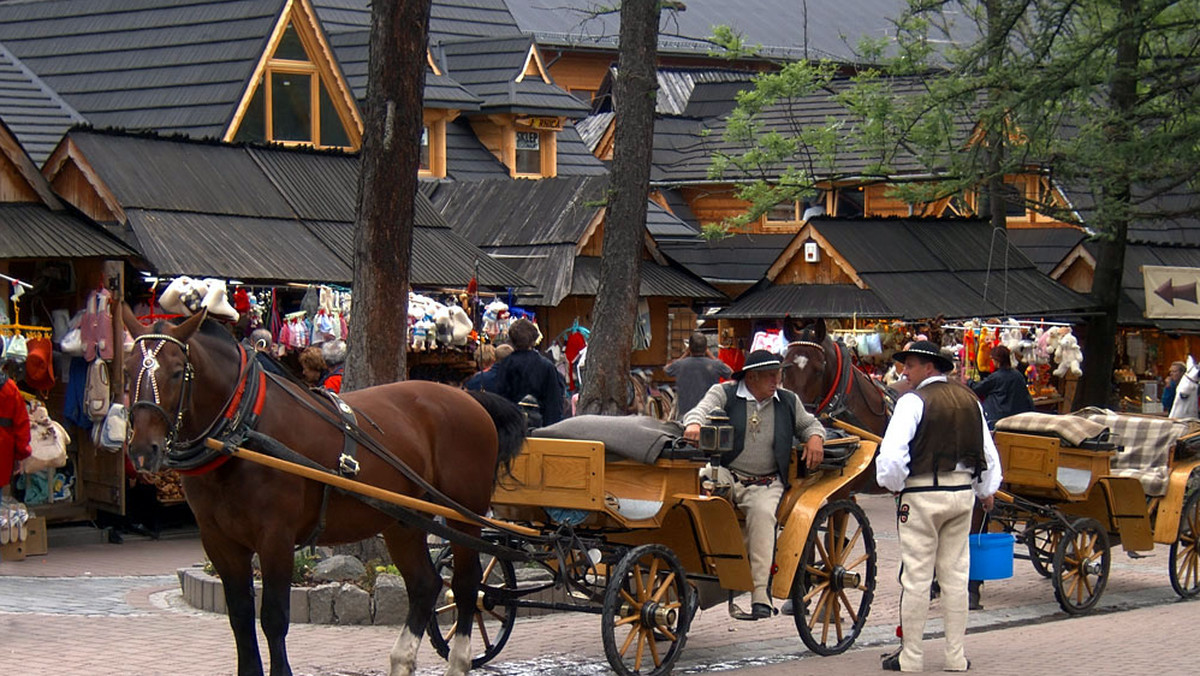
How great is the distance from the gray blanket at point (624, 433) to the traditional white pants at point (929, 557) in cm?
158

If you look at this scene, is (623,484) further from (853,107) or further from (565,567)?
(853,107)

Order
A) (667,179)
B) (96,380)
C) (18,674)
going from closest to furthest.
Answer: (18,674) → (96,380) → (667,179)

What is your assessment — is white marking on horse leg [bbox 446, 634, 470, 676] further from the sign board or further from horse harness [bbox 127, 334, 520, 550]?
the sign board

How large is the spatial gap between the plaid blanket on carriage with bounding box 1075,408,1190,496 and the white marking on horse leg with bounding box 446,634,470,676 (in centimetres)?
663

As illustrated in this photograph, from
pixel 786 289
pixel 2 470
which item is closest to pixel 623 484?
pixel 2 470

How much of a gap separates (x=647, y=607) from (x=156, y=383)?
330 centimetres

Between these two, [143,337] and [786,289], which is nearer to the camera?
[143,337]

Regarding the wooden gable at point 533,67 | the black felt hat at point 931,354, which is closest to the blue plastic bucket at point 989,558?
the black felt hat at point 931,354

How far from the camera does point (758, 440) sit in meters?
10.4

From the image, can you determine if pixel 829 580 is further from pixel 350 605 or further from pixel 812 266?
pixel 812 266

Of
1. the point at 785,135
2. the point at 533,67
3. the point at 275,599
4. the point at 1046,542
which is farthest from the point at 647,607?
the point at 785,135

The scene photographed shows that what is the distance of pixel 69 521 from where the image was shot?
15.5 meters

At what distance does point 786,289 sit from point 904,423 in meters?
13.6

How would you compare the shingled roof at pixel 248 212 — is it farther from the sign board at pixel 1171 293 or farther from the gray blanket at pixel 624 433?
the sign board at pixel 1171 293
